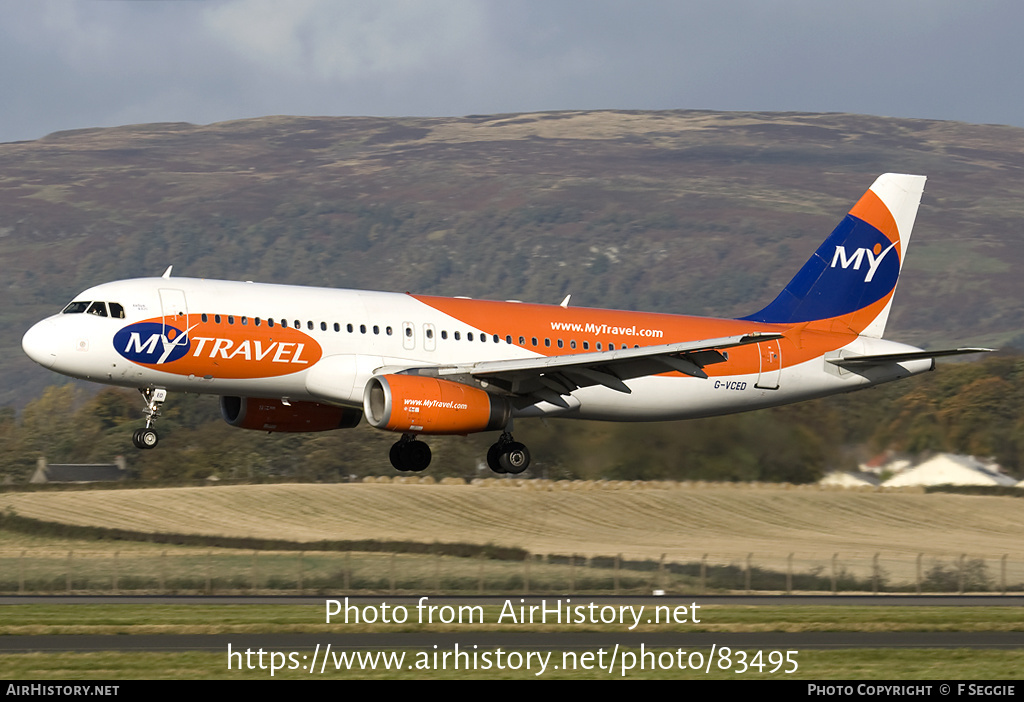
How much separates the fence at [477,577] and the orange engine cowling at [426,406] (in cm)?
1176

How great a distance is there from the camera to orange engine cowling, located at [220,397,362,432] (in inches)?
1596

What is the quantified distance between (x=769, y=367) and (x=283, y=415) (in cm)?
1472

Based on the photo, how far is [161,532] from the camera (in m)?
72.1

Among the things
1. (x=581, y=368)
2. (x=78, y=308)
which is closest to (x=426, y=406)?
(x=581, y=368)

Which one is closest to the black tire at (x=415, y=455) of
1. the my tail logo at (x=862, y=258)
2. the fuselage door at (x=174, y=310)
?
the fuselage door at (x=174, y=310)

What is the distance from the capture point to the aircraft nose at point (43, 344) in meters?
36.0

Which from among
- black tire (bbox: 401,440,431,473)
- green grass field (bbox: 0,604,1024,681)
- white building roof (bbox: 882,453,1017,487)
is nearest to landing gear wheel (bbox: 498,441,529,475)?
black tire (bbox: 401,440,431,473)

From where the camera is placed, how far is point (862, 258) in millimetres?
46969

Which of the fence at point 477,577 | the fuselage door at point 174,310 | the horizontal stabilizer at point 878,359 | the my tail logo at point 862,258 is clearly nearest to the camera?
the fuselage door at point 174,310

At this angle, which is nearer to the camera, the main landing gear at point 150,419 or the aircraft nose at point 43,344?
the aircraft nose at point 43,344

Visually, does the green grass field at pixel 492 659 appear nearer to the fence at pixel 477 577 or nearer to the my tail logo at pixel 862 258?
the fence at pixel 477 577
